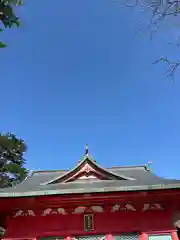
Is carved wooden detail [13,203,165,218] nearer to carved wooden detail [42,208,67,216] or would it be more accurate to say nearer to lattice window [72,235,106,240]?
carved wooden detail [42,208,67,216]

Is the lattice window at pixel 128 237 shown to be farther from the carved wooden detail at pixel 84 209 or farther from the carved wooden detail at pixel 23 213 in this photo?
the carved wooden detail at pixel 23 213

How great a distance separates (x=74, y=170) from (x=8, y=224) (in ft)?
8.39

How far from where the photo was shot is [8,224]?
7680mm

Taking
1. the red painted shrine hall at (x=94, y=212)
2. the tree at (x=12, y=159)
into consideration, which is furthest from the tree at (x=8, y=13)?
the tree at (x=12, y=159)

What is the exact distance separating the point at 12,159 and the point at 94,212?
24.6m

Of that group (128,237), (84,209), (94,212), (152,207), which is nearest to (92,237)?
(94,212)

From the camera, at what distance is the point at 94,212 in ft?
25.0

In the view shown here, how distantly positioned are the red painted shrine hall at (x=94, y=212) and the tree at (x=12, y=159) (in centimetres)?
2030

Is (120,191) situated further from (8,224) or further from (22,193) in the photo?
(8,224)

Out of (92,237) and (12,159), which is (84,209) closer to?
(92,237)

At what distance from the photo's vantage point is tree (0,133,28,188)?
1103 inches

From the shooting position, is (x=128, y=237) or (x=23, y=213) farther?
(x=23, y=213)

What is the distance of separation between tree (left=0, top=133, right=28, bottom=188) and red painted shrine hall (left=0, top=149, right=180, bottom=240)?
66.6 feet

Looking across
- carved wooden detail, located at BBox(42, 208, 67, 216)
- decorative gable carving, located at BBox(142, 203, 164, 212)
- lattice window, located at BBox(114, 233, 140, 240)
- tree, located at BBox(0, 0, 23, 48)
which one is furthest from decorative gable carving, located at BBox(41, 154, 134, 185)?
tree, located at BBox(0, 0, 23, 48)
